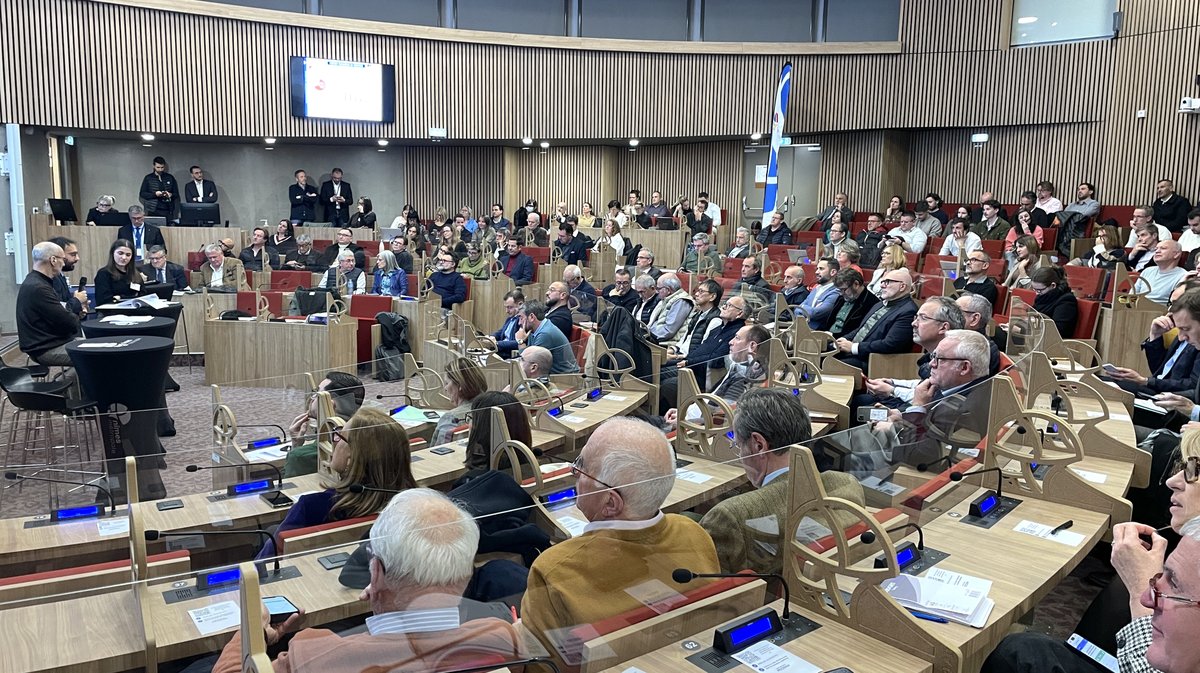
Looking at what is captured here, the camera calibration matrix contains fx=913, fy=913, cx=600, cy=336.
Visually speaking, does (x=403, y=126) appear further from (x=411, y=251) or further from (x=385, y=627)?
(x=385, y=627)

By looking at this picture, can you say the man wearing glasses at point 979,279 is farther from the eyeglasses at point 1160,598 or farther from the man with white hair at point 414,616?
the man with white hair at point 414,616

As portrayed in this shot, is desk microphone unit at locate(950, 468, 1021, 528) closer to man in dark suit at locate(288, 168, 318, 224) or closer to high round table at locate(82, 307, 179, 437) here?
high round table at locate(82, 307, 179, 437)

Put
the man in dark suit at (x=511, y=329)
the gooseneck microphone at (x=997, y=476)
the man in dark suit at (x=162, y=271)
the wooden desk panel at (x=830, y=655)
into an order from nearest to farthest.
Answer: the wooden desk panel at (x=830, y=655), the gooseneck microphone at (x=997, y=476), the man in dark suit at (x=511, y=329), the man in dark suit at (x=162, y=271)

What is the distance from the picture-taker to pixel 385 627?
1898 millimetres

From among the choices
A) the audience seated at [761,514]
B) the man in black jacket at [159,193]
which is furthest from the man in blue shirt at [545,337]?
the man in black jacket at [159,193]

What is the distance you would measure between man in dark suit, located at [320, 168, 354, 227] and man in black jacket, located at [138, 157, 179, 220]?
7.69 ft

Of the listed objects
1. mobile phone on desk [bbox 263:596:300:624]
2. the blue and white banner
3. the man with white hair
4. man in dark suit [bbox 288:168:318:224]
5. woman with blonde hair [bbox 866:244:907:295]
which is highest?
the blue and white banner

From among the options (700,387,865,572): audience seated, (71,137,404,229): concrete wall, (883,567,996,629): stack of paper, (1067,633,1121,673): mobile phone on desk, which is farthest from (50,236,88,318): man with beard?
(71,137,404,229): concrete wall

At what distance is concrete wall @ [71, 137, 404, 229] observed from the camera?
14.8 m

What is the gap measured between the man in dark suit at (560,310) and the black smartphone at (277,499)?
362 cm

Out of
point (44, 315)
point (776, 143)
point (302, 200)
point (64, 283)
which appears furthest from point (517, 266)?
point (44, 315)

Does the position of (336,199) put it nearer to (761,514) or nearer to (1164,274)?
(1164,274)

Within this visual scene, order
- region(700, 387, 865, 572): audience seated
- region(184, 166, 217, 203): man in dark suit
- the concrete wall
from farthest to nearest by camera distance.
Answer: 1. the concrete wall
2. region(184, 166, 217, 203): man in dark suit
3. region(700, 387, 865, 572): audience seated

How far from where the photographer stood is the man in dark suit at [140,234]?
38.5 feet
